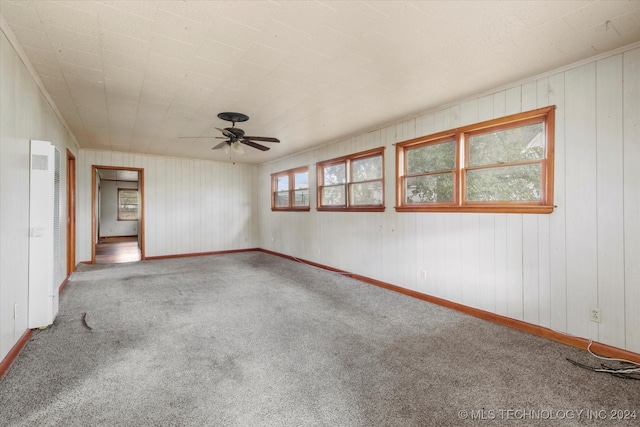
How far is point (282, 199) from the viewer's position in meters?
7.47

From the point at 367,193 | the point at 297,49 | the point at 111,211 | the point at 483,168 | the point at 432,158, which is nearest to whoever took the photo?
the point at 297,49

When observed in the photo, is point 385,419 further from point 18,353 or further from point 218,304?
point 18,353

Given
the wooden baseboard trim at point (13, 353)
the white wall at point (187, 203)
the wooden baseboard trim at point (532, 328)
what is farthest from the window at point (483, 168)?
the white wall at point (187, 203)

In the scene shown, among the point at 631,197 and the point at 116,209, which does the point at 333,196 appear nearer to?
the point at 631,197

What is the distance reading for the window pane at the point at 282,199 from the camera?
727cm

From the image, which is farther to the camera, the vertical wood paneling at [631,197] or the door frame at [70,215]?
the door frame at [70,215]

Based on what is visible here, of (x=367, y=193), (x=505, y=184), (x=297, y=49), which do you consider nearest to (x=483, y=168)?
(x=505, y=184)

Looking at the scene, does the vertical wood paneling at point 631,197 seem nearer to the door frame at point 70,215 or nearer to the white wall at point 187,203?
the door frame at point 70,215

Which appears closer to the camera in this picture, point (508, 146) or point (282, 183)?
point (508, 146)

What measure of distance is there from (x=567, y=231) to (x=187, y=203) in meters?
7.60

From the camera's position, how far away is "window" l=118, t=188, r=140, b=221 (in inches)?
479

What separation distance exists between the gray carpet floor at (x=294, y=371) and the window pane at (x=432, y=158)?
1.84m

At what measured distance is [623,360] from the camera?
2281 millimetres

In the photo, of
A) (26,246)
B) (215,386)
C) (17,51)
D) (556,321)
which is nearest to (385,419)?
(215,386)
